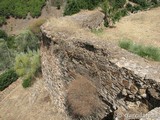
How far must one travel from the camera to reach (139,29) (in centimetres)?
1809

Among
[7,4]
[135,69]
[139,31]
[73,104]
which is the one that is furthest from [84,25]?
[7,4]

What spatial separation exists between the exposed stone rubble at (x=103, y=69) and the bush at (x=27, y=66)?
2729mm

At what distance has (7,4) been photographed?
45.4 m

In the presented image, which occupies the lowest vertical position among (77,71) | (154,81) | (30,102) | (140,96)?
(30,102)

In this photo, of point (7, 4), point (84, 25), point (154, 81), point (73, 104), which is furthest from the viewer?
point (7, 4)

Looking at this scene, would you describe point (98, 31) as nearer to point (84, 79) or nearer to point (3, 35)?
point (84, 79)

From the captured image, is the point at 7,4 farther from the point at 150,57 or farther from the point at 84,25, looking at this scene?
the point at 150,57

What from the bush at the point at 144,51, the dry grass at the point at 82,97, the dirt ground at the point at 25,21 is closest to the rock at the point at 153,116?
the dry grass at the point at 82,97

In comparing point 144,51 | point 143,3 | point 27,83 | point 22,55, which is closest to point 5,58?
point 22,55

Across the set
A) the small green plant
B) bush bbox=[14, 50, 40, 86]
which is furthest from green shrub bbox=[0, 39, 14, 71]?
the small green plant

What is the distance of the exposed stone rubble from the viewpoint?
10086mm

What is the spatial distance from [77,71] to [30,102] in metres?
5.09

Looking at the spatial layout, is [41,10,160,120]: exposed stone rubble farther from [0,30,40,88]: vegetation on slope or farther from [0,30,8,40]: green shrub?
[0,30,8,40]: green shrub

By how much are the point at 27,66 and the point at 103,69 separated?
9.34m
